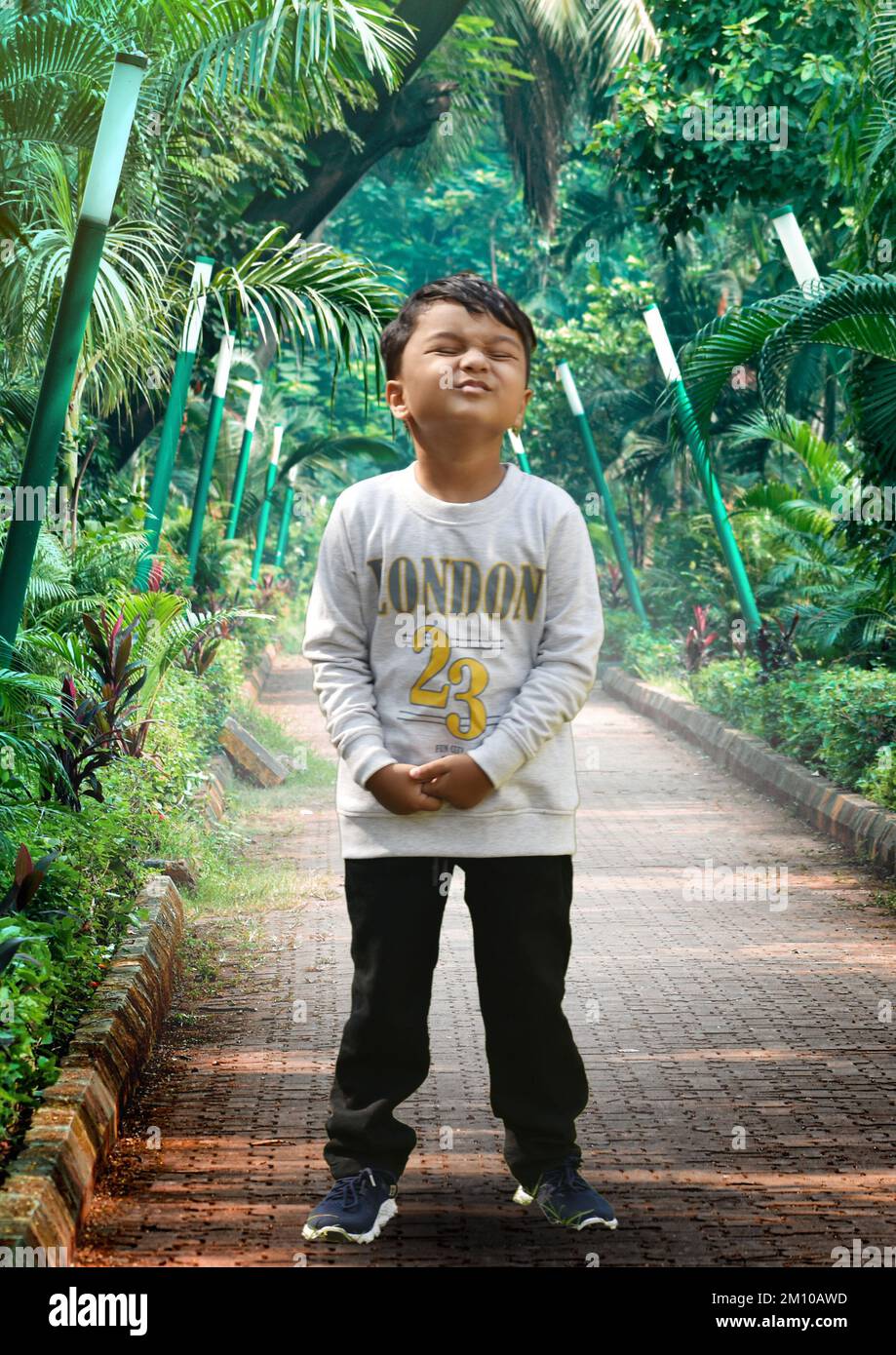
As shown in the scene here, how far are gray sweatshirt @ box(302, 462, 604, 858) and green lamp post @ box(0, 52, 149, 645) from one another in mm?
2372

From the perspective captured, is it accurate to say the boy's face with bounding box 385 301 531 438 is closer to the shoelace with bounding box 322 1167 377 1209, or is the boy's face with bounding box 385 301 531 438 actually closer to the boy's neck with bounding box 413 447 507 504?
the boy's neck with bounding box 413 447 507 504

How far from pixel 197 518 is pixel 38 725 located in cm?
855

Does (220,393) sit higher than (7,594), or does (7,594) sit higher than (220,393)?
(220,393)

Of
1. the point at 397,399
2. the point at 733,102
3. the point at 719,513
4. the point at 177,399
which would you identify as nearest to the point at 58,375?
the point at 397,399

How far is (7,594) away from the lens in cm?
557

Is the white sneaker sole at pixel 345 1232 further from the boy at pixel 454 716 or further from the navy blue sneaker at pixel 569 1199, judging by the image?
the navy blue sneaker at pixel 569 1199

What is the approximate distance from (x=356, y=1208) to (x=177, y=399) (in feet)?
29.7

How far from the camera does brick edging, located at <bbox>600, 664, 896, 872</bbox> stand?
8352mm

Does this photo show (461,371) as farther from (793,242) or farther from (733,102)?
(733,102)

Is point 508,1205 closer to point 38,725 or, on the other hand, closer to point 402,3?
point 38,725

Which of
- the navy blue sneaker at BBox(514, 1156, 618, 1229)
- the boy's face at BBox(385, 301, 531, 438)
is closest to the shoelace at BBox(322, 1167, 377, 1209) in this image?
the navy blue sneaker at BBox(514, 1156, 618, 1229)

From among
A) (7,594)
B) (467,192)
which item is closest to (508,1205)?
(7,594)

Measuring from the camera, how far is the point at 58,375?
5.66 m

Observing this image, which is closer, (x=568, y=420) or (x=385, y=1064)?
(x=385, y=1064)
